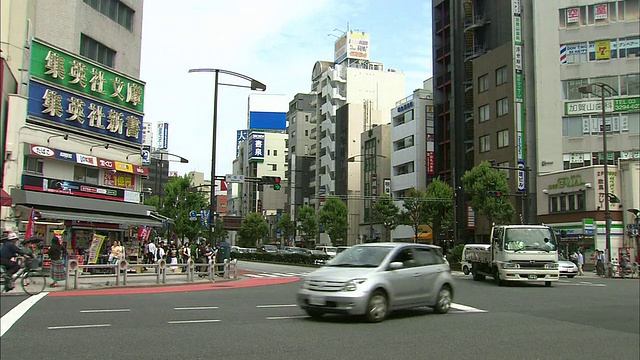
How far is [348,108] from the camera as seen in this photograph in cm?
8812

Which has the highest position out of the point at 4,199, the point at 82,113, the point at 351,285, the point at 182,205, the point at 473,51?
the point at 473,51

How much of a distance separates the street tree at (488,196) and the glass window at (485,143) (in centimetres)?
893

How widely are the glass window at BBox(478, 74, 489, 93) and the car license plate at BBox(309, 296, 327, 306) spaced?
48688 millimetres

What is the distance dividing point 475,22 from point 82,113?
144ft

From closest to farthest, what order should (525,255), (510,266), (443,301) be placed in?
1. (443,301)
2. (525,255)
3. (510,266)

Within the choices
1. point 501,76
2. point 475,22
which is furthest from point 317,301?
point 475,22

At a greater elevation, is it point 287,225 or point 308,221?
point 308,221

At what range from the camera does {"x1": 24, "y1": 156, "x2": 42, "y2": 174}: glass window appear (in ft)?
86.5

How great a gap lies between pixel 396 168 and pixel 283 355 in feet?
221

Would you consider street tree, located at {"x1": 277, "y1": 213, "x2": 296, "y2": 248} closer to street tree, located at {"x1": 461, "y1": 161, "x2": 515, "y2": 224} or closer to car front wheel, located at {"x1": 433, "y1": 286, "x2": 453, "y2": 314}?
street tree, located at {"x1": 461, "y1": 161, "x2": 515, "y2": 224}

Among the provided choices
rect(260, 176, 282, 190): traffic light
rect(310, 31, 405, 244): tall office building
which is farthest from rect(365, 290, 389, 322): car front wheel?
rect(310, 31, 405, 244): tall office building

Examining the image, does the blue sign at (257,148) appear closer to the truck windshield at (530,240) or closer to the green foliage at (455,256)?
the green foliage at (455,256)

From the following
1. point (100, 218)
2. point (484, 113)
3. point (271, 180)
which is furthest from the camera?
point (484, 113)

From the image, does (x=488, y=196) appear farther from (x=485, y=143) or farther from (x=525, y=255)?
(x=525, y=255)
